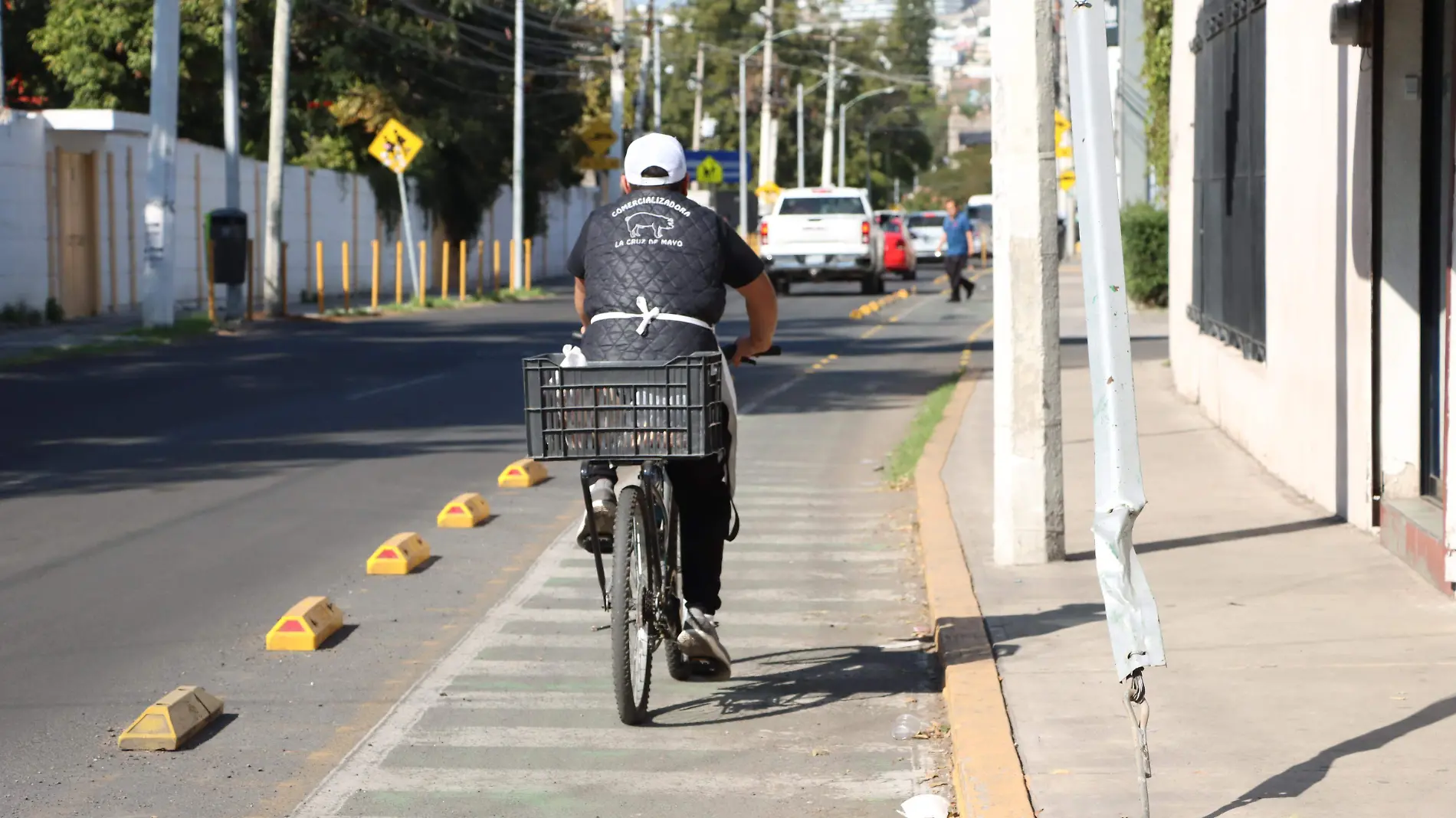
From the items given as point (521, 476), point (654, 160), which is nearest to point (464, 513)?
point (521, 476)

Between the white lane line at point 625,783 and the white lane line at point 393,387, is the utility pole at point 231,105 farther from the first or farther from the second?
the white lane line at point 625,783

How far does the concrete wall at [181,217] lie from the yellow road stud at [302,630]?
20.4 meters

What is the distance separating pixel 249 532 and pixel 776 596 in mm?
3116

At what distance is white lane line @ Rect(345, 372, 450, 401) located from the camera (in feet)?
56.7

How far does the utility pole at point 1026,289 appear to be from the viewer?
8.59 metres

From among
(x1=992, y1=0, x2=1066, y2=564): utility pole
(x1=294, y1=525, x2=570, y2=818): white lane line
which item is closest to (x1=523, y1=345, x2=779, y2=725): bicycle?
(x1=294, y1=525, x2=570, y2=818): white lane line

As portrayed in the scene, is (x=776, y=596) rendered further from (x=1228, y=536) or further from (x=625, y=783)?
(x=625, y=783)

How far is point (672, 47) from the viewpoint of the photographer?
10431 centimetres

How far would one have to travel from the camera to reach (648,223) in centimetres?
641

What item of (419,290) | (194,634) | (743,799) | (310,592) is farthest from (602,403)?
(419,290)

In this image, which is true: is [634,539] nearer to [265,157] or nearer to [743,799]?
[743,799]

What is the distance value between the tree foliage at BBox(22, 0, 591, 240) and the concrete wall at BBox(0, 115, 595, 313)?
132 cm

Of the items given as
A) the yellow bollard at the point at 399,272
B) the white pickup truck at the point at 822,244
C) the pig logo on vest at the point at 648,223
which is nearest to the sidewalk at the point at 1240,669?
the pig logo on vest at the point at 648,223

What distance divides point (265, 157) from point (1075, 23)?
133 ft
